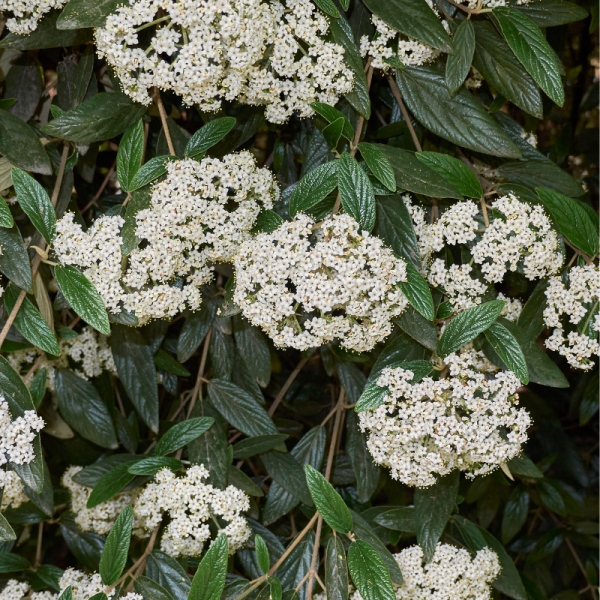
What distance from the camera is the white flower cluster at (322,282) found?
1350 mm

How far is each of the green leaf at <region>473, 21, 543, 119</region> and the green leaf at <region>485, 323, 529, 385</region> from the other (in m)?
0.61

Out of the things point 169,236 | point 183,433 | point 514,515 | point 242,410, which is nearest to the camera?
point 169,236

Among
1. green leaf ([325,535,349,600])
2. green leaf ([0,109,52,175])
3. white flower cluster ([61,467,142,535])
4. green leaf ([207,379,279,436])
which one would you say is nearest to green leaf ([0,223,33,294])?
green leaf ([0,109,52,175])

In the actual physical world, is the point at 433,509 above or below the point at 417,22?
below

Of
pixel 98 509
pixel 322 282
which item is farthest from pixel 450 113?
pixel 98 509

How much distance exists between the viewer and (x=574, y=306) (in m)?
1.62

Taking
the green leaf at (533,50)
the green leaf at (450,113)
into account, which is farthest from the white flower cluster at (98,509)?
the green leaf at (533,50)

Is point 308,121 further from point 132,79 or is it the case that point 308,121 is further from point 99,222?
point 99,222

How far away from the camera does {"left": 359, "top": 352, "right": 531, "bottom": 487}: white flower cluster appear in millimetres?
1452

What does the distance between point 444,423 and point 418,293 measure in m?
0.33

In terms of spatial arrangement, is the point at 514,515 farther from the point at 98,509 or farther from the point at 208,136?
the point at 208,136

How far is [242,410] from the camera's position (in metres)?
1.79

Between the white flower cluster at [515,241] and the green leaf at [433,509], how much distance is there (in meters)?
0.62

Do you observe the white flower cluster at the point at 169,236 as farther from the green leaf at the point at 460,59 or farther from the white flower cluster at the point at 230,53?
the green leaf at the point at 460,59
